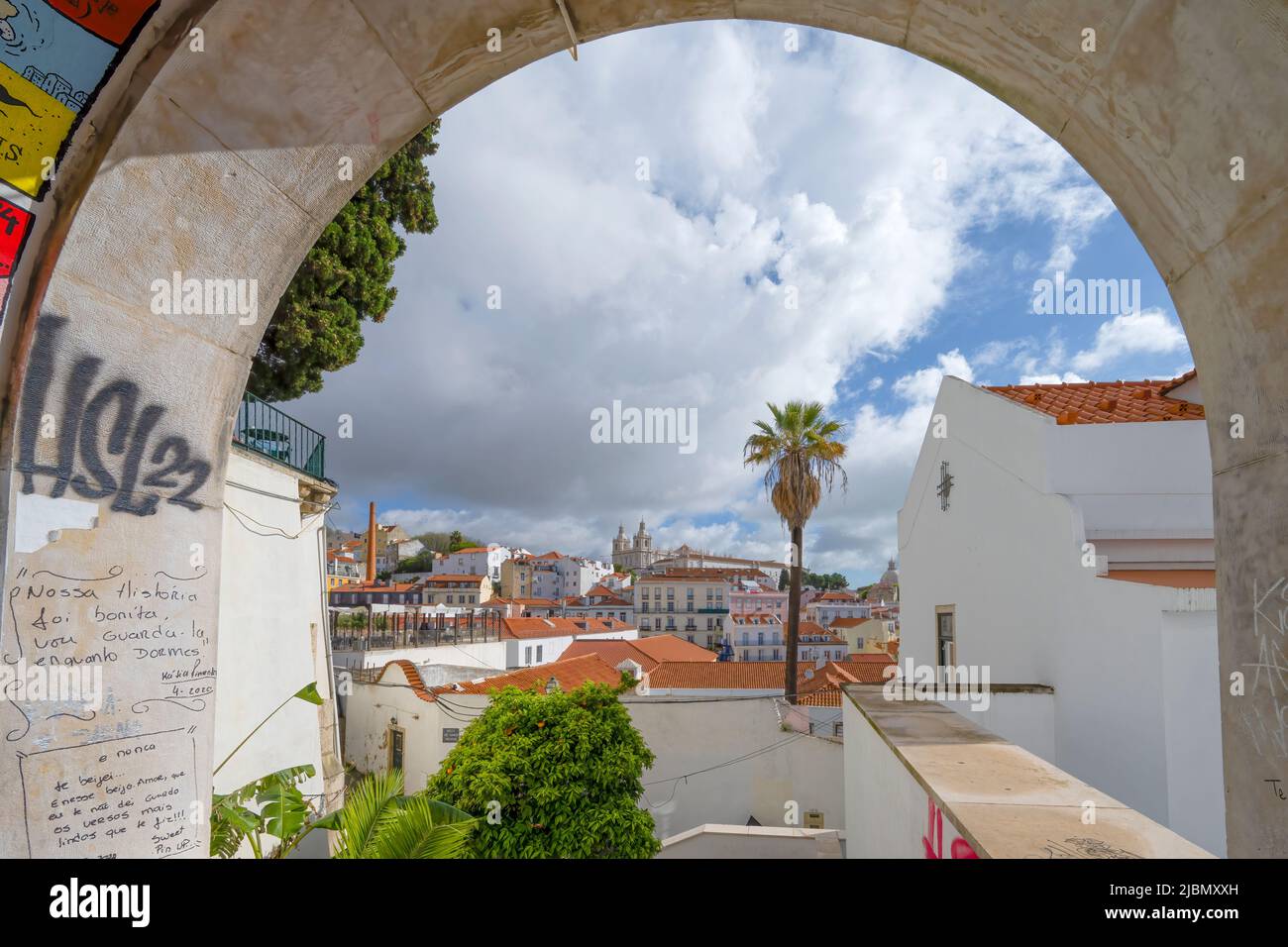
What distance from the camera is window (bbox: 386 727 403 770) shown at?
18031mm

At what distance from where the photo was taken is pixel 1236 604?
2391 millimetres

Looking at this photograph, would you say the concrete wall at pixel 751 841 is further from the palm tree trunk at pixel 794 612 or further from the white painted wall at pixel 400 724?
the palm tree trunk at pixel 794 612

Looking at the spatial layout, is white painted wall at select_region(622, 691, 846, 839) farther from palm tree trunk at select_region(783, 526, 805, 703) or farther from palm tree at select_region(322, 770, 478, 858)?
palm tree at select_region(322, 770, 478, 858)

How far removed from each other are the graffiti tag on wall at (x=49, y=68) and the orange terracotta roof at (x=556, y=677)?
51.1 feet

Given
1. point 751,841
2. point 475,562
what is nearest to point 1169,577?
point 751,841

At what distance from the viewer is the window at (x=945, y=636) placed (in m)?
11.9

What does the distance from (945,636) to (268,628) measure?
1047 centimetres

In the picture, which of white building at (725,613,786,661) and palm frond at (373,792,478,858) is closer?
palm frond at (373,792,478,858)

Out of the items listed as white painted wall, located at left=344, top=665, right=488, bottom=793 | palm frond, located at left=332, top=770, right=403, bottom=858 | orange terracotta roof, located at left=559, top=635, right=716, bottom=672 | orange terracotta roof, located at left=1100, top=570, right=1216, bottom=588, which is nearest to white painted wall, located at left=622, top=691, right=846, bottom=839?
white painted wall, located at left=344, top=665, right=488, bottom=793

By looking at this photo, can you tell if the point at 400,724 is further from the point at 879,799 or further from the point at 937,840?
the point at 937,840

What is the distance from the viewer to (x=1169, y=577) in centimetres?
823

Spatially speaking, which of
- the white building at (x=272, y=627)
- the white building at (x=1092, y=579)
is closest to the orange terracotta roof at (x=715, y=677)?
the white building at (x=1092, y=579)

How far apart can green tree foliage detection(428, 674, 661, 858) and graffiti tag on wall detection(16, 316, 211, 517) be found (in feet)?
23.2
